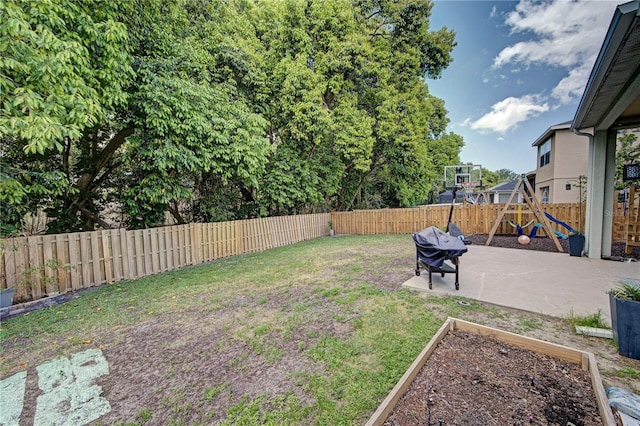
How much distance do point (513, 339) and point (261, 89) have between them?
10.5 m

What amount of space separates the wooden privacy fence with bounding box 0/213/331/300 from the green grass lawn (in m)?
0.55

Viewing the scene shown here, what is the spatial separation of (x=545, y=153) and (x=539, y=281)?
1529 cm

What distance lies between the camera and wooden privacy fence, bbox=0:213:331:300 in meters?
4.30

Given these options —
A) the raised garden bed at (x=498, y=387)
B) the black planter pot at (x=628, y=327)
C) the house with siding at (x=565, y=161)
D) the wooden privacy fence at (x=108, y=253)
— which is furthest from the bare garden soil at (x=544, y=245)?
the wooden privacy fence at (x=108, y=253)

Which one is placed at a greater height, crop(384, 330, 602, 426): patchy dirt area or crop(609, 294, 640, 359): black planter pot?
crop(609, 294, 640, 359): black planter pot

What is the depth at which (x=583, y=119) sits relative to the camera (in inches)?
201

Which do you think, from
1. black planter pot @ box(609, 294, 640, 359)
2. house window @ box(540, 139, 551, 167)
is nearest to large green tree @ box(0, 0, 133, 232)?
black planter pot @ box(609, 294, 640, 359)

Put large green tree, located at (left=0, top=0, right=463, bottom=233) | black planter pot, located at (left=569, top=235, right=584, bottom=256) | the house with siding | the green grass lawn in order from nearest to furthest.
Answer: the green grass lawn → large green tree, located at (left=0, top=0, right=463, bottom=233) → black planter pot, located at (left=569, top=235, right=584, bottom=256) → the house with siding

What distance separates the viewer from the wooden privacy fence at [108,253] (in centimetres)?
430

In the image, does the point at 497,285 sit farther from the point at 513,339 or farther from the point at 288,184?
the point at 288,184

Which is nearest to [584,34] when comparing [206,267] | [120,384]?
A: [120,384]

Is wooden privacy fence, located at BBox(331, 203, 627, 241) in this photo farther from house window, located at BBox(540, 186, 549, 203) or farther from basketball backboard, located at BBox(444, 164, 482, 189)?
house window, located at BBox(540, 186, 549, 203)

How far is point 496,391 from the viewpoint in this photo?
6.14ft

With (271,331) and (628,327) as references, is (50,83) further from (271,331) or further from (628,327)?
(628,327)
